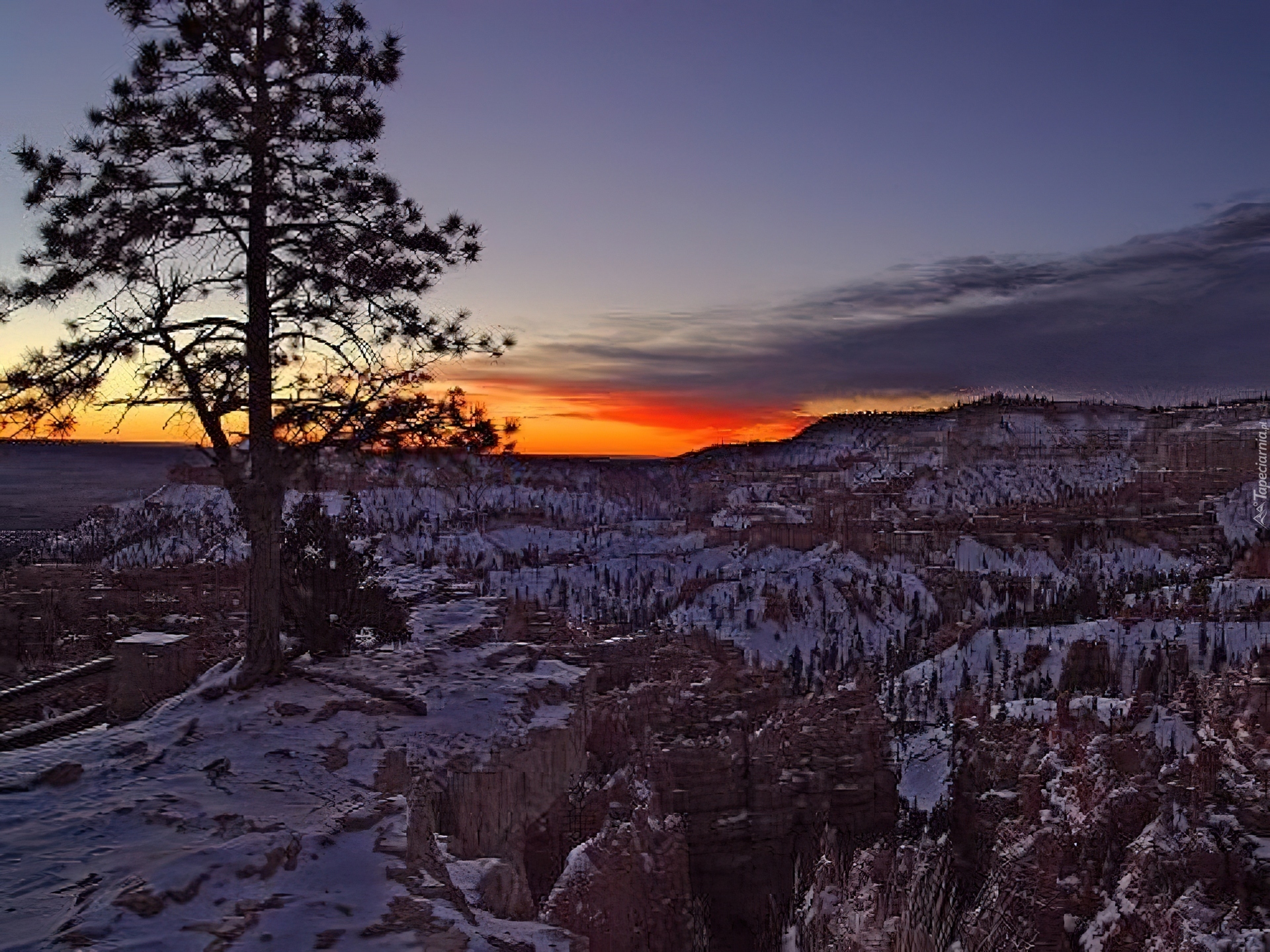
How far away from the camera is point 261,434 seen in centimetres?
930

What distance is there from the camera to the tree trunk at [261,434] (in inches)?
363

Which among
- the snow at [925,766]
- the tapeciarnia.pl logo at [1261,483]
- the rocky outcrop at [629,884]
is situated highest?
the tapeciarnia.pl logo at [1261,483]

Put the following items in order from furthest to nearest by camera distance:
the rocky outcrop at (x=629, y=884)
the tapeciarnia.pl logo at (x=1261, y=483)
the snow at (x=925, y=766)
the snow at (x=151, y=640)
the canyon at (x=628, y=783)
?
the tapeciarnia.pl logo at (x=1261, y=483), the snow at (x=925, y=766), the rocky outcrop at (x=629, y=884), the snow at (x=151, y=640), the canyon at (x=628, y=783)

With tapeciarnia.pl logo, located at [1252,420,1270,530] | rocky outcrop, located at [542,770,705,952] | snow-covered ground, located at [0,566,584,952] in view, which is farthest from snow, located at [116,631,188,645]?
tapeciarnia.pl logo, located at [1252,420,1270,530]

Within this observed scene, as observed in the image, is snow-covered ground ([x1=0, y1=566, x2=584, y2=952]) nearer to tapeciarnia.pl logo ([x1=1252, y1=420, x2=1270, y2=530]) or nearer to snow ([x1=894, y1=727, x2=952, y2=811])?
snow ([x1=894, y1=727, x2=952, y2=811])

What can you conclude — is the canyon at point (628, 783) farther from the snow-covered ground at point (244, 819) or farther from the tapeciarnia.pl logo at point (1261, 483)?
the tapeciarnia.pl logo at point (1261, 483)

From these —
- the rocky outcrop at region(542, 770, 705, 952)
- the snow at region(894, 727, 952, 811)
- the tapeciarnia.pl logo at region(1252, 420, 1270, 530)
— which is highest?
the tapeciarnia.pl logo at region(1252, 420, 1270, 530)

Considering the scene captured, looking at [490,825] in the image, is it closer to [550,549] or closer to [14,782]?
[14,782]

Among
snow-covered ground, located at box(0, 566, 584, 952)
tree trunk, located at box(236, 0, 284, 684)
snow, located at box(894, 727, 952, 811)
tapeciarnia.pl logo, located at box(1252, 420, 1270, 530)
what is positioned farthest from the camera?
tapeciarnia.pl logo, located at box(1252, 420, 1270, 530)

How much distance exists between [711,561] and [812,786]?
99.7 meters

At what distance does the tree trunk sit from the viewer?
9227 millimetres

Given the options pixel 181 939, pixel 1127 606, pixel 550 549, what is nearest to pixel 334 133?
pixel 181 939

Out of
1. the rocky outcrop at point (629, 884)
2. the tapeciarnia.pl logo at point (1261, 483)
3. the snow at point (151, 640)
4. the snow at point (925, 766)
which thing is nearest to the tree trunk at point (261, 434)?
the snow at point (151, 640)

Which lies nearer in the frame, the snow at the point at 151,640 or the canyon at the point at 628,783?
the canyon at the point at 628,783
